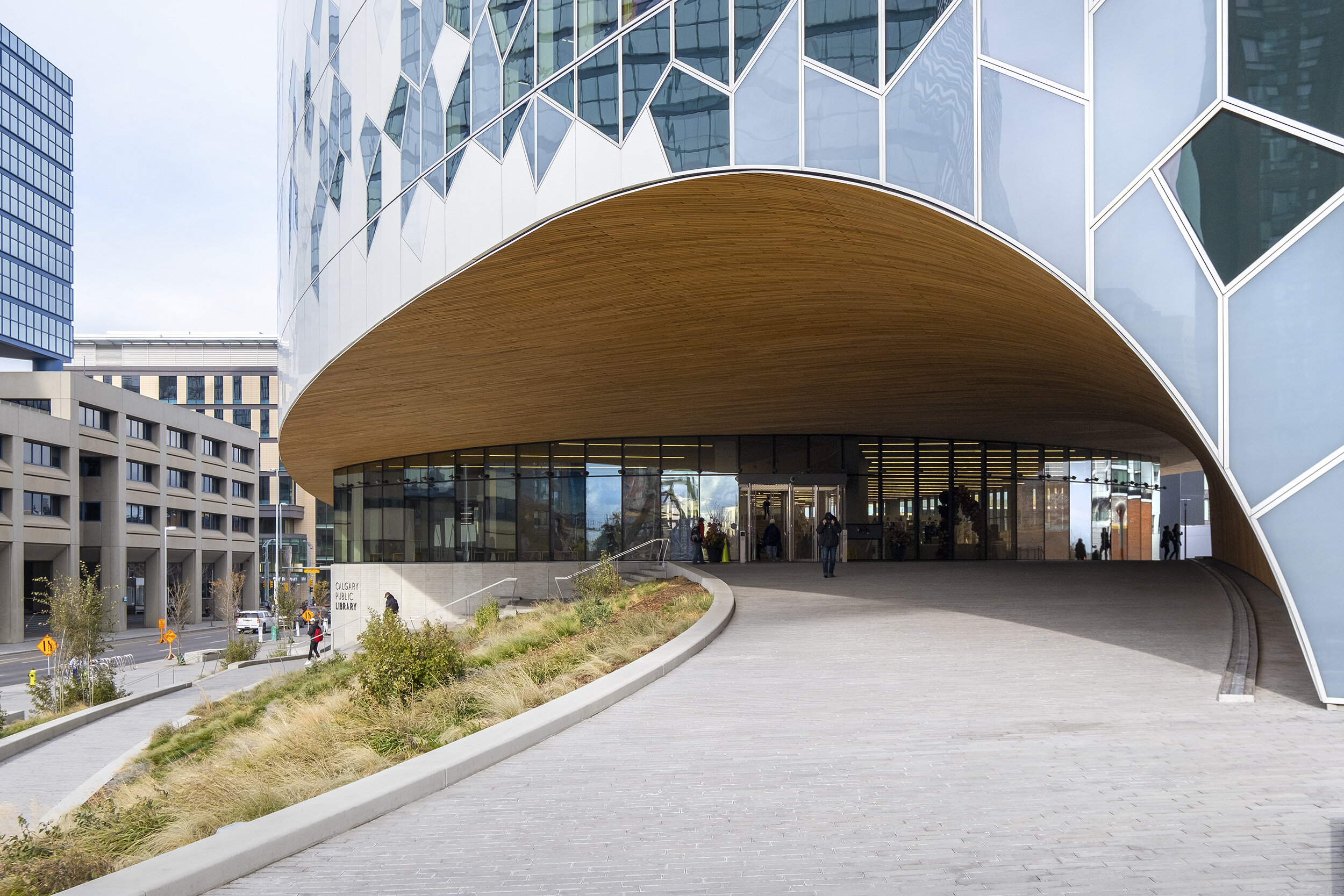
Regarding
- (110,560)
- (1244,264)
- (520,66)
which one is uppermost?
(520,66)

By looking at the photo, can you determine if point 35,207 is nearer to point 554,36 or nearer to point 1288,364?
point 554,36

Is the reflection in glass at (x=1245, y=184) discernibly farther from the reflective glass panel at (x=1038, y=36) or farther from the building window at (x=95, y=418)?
the building window at (x=95, y=418)

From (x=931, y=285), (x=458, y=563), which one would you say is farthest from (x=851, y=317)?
(x=458, y=563)

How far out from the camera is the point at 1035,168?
1184 cm

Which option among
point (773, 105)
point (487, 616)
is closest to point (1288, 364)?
point (773, 105)

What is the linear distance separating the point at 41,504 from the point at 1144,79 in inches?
2853

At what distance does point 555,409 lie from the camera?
30.6m

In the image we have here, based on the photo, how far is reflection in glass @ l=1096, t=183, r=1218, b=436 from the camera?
10422mm

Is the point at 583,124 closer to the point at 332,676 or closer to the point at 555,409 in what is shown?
the point at 332,676

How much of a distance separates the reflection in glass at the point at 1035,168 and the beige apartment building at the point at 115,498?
61.1m

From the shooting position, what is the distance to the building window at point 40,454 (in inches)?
2594

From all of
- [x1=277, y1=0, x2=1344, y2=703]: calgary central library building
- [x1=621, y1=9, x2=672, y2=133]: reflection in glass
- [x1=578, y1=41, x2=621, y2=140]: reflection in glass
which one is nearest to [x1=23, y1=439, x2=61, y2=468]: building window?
[x1=277, y1=0, x2=1344, y2=703]: calgary central library building

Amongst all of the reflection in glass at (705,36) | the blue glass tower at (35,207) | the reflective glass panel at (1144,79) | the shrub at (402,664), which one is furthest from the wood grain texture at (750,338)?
the blue glass tower at (35,207)

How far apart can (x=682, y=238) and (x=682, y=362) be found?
7640mm
